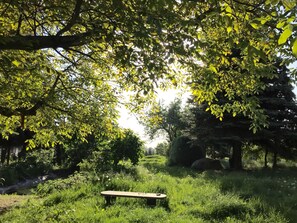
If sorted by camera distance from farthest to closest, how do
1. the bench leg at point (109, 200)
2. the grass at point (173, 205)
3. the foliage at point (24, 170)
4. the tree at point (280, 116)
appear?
the tree at point (280, 116) → the foliage at point (24, 170) → the bench leg at point (109, 200) → the grass at point (173, 205)

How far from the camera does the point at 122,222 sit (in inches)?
249

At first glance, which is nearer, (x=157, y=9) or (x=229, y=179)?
(x=157, y=9)

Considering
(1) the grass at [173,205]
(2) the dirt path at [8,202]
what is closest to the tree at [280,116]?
(1) the grass at [173,205]

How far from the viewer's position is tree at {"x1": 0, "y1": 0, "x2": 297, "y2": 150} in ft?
9.62

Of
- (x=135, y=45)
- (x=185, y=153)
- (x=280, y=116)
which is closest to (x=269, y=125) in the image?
(x=280, y=116)

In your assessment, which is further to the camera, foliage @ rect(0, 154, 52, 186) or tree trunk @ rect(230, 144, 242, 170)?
tree trunk @ rect(230, 144, 242, 170)


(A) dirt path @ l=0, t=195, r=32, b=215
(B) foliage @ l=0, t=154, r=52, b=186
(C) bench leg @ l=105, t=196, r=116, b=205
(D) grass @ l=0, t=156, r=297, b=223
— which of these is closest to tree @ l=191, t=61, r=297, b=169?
(D) grass @ l=0, t=156, r=297, b=223

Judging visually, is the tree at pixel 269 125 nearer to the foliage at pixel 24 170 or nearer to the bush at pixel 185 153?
the bush at pixel 185 153

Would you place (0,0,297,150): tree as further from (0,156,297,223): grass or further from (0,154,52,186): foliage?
(0,154,52,186): foliage

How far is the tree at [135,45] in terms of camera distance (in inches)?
115

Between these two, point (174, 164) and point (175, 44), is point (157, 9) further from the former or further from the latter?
point (174, 164)

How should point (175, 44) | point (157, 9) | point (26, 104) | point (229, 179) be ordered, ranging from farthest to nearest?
point (229, 179)
point (26, 104)
point (175, 44)
point (157, 9)

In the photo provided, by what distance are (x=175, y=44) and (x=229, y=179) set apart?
817 cm

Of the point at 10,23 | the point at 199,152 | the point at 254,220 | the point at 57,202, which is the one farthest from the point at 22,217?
the point at 199,152
